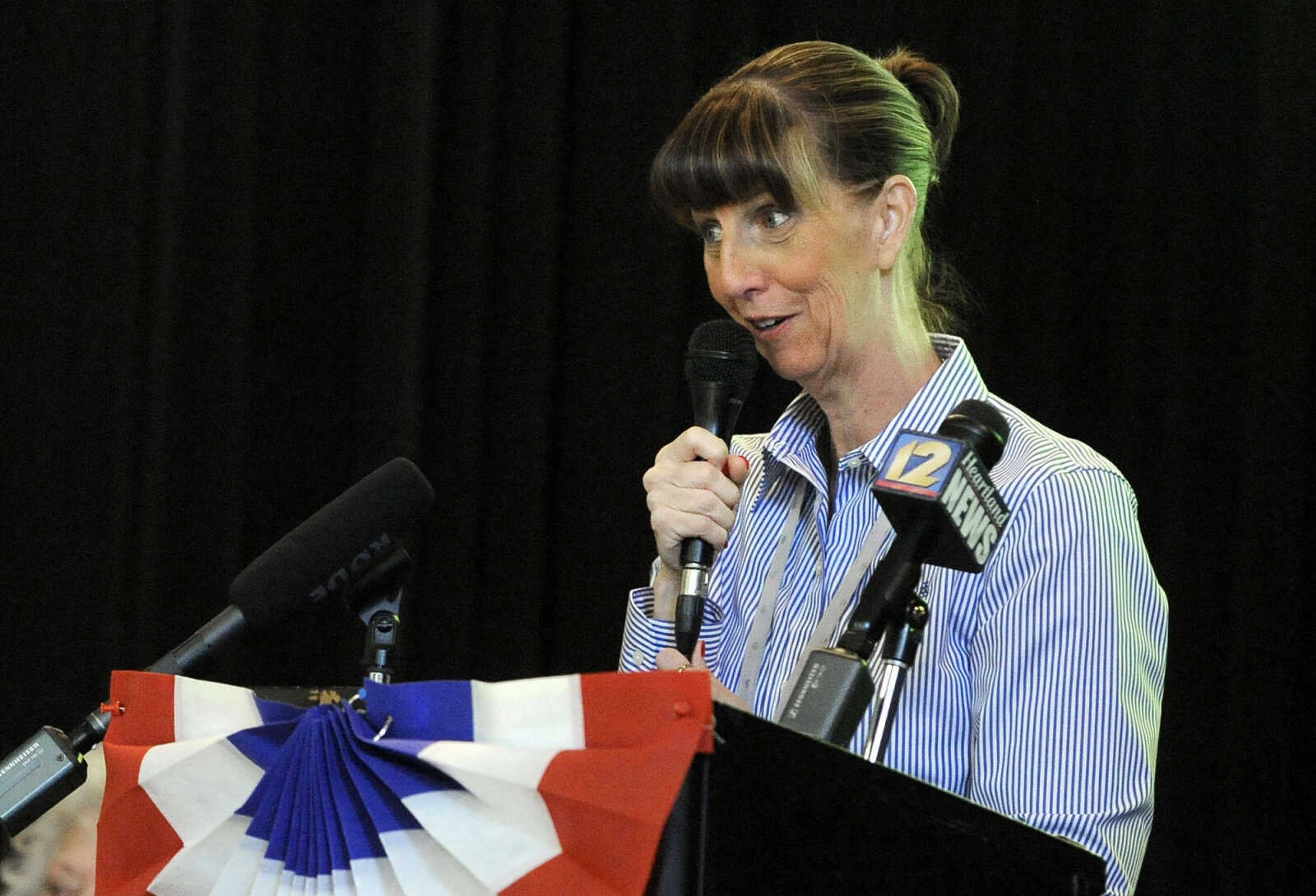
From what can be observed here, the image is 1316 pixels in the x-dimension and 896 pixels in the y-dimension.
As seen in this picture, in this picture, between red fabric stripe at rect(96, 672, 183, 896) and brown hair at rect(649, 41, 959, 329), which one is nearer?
red fabric stripe at rect(96, 672, 183, 896)

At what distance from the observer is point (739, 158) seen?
5.20 ft

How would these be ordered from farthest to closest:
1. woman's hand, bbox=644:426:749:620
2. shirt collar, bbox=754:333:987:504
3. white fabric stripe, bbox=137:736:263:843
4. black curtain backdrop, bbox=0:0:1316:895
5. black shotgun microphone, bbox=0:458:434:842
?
black curtain backdrop, bbox=0:0:1316:895, shirt collar, bbox=754:333:987:504, woman's hand, bbox=644:426:749:620, black shotgun microphone, bbox=0:458:434:842, white fabric stripe, bbox=137:736:263:843

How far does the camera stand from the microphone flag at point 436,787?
73cm

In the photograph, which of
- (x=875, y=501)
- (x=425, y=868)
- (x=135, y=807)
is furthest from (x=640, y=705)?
(x=875, y=501)

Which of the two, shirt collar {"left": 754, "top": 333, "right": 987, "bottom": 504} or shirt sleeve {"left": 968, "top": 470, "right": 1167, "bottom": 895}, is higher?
shirt collar {"left": 754, "top": 333, "right": 987, "bottom": 504}

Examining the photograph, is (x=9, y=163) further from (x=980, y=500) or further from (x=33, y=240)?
(x=980, y=500)

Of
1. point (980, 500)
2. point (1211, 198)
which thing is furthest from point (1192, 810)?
point (980, 500)

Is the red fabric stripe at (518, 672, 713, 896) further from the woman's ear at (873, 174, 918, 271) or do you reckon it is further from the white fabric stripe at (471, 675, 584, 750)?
the woman's ear at (873, 174, 918, 271)

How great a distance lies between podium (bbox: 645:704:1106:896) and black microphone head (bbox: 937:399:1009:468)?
0.91 feet

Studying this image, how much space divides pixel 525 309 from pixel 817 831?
1.98 metres

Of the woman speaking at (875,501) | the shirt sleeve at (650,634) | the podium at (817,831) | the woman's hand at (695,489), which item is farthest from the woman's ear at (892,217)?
the podium at (817,831)

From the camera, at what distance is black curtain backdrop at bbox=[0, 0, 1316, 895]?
2.48 meters

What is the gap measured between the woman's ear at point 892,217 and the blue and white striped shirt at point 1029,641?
151mm

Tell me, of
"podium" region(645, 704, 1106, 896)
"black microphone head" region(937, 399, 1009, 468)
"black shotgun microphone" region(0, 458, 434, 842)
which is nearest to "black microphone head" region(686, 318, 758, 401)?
"black shotgun microphone" region(0, 458, 434, 842)
